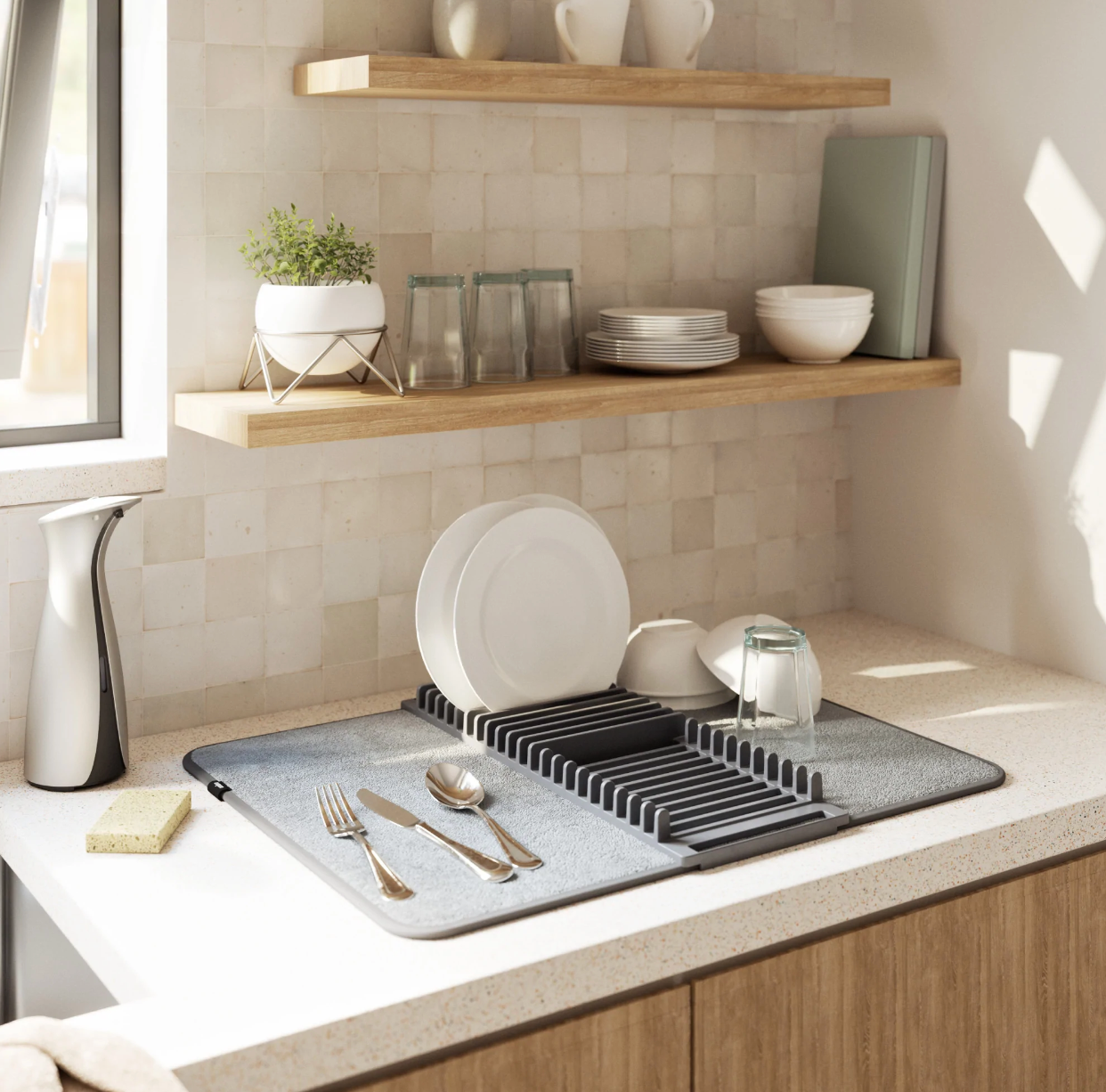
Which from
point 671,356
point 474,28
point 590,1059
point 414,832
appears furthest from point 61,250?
point 590,1059

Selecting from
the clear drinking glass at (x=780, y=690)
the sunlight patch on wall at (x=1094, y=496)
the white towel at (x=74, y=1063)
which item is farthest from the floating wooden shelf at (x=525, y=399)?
the white towel at (x=74, y=1063)

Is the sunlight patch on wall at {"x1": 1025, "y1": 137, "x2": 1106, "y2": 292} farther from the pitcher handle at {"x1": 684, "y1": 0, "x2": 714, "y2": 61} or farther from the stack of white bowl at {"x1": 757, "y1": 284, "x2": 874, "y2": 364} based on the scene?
the pitcher handle at {"x1": 684, "y1": 0, "x2": 714, "y2": 61}

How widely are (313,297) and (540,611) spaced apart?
50cm

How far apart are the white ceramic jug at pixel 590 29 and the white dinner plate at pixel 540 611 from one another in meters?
0.60

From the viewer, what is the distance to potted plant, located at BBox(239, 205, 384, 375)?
1.66m

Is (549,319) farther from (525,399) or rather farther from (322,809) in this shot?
(322,809)

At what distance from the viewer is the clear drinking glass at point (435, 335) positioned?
1.78m

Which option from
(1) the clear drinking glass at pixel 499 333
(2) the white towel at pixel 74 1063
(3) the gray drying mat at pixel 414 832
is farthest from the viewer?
(1) the clear drinking glass at pixel 499 333

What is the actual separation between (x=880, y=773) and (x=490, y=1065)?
0.64m

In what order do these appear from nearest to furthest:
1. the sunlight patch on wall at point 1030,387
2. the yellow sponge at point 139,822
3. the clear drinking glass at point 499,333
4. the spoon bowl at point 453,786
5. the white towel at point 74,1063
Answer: the white towel at point 74,1063 < the yellow sponge at point 139,822 < the spoon bowl at point 453,786 < the clear drinking glass at point 499,333 < the sunlight patch on wall at point 1030,387

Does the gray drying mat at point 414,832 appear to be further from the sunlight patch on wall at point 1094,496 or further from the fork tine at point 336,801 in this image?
the sunlight patch on wall at point 1094,496

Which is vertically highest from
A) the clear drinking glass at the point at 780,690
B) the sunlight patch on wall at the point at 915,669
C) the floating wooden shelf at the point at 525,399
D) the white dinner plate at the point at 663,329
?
the white dinner plate at the point at 663,329

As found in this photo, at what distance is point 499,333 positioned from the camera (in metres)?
1.86

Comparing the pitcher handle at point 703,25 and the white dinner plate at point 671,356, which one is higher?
the pitcher handle at point 703,25
